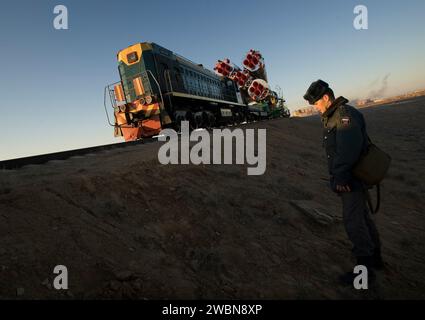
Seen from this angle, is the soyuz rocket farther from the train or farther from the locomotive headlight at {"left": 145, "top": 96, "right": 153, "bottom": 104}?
the locomotive headlight at {"left": 145, "top": 96, "right": 153, "bottom": 104}

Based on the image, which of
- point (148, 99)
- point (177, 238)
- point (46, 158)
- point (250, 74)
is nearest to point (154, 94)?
point (148, 99)

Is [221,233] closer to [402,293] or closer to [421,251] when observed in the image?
[402,293]

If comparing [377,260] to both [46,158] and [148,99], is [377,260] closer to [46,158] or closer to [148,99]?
[46,158]

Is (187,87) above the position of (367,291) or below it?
above

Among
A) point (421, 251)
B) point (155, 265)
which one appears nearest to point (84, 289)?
point (155, 265)

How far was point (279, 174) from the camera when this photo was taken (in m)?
7.29

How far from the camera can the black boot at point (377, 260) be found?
3.80 m

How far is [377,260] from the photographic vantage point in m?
3.82

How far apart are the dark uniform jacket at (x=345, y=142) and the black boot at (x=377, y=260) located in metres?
0.98

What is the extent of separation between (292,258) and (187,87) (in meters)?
12.0

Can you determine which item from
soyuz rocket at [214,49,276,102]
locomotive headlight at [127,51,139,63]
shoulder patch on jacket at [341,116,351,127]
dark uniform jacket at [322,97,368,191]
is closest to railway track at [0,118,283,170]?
locomotive headlight at [127,51,139,63]

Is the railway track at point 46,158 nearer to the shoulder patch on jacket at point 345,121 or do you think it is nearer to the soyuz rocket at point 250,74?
the shoulder patch on jacket at point 345,121

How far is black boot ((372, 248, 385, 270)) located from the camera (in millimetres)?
3799

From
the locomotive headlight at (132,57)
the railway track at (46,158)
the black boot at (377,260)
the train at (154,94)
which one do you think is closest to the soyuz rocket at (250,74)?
the train at (154,94)
